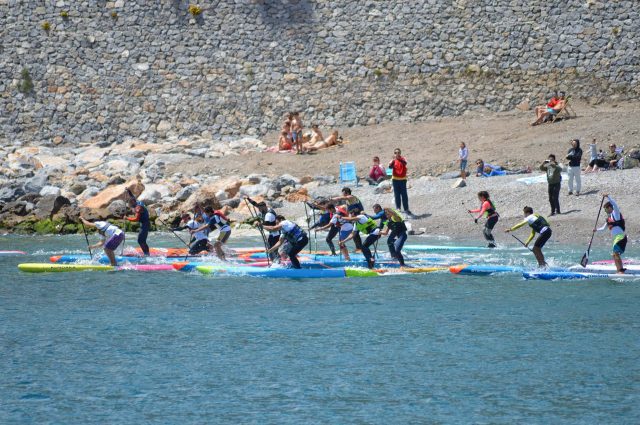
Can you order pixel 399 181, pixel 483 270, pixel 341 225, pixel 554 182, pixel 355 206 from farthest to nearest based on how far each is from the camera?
pixel 399 181 → pixel 554 182 → pixel 341 225 → pixel 355 206 → pixel 483 270

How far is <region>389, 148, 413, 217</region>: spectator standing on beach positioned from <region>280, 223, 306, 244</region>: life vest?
280 inches

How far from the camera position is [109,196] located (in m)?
32.2

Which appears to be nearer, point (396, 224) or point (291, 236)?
point (291, 236)

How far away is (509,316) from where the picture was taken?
18.3 meters

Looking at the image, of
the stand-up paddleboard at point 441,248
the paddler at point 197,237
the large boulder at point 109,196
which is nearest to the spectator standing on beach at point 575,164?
the stand-up paddleboard at point 441,248

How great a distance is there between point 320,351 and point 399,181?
42.8ft

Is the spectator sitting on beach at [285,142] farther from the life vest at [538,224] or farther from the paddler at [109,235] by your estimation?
the life vest at [538,224]

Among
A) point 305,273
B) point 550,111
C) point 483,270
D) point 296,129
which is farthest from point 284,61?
point 483,270

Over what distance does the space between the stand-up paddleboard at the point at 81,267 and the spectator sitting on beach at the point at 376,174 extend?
978 cm

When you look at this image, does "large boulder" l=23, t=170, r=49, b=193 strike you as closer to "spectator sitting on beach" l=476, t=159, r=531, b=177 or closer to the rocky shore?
the rocky shore

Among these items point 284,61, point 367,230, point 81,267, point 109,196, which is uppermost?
point 284,61

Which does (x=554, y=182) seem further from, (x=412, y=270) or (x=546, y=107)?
(x=546, y=107)

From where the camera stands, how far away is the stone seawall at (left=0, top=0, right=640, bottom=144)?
125 ft

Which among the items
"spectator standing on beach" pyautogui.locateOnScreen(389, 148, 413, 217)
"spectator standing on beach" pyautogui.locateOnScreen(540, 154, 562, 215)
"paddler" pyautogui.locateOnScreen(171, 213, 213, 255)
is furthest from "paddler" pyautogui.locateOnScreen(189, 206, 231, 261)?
"spectator standing on beach" pyautogui.locateOnScreen(540, 154, 562, 215)
